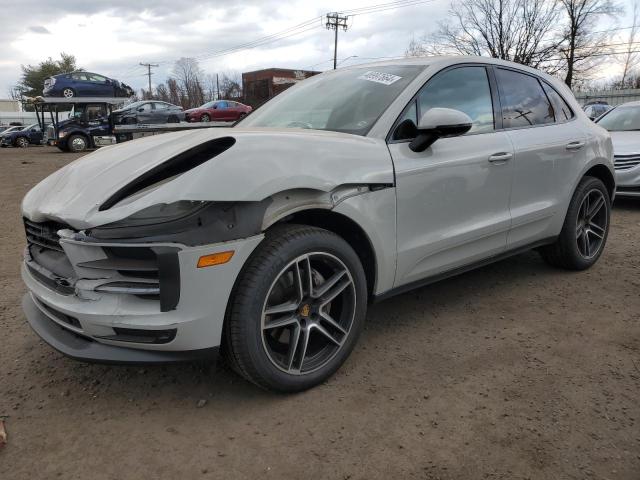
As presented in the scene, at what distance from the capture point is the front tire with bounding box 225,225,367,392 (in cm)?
222

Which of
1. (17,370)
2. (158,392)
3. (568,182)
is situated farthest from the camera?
(568,182)

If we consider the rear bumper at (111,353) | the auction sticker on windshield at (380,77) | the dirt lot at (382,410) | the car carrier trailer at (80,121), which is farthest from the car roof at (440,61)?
the car carrier trailer at (80,121)

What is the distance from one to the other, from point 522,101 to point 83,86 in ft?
77.5

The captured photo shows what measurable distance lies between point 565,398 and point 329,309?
120 centimetres

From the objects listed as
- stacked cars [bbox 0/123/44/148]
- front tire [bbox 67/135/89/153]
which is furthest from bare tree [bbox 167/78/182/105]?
front tire [bbox 67/135/89/153]

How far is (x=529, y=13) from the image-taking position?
124 ft

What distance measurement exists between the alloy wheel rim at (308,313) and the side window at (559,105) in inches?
99.0

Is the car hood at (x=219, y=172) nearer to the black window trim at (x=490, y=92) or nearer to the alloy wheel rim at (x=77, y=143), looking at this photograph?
the black window trim at (x=490, y=92)

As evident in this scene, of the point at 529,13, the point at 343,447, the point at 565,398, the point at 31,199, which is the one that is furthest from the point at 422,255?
the point at 529,13

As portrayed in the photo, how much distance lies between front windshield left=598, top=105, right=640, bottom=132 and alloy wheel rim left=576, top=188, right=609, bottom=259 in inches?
176

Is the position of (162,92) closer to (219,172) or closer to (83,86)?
(83,86)

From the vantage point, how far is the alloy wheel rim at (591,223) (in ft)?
13.8

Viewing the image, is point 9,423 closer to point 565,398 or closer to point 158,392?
point 158,392

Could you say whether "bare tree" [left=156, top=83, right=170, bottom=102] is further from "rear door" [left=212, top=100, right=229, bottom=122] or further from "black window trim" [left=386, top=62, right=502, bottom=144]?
"black window trim" [left=386, top=62, right=502, bottom=144]
